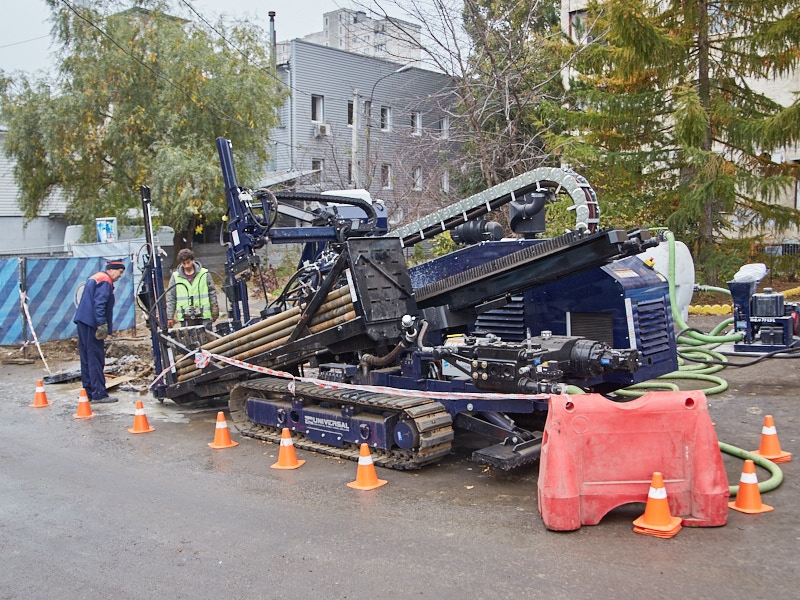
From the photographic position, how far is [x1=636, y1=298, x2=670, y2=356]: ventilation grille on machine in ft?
23.6

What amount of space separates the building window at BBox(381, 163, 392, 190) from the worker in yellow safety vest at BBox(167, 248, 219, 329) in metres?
17.8

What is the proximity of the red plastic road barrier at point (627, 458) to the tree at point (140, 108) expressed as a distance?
63.6 ft

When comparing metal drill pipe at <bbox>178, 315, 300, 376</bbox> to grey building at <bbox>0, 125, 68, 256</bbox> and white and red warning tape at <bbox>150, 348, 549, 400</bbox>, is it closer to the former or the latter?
white and red warning tape at <bbox>150, 348, 549, 400</bbox>

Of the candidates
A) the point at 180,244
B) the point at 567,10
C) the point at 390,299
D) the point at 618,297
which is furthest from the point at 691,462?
the point at 567,10

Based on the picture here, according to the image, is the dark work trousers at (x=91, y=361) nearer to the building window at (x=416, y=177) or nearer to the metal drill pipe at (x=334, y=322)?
the metal drill pipe at (x=334, y=322)

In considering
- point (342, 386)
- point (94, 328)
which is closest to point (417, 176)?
point (94, 328)

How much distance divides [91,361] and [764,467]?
8388 millimetres

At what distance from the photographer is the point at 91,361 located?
35.6 feet

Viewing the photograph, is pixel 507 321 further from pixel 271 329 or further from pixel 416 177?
pixel 416 177

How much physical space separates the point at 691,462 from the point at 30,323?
40.5ft

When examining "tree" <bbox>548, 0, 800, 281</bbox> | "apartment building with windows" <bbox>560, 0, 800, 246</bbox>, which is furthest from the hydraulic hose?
"apartment building with windows" <bbox>560, 0, 800, 246</bbox>

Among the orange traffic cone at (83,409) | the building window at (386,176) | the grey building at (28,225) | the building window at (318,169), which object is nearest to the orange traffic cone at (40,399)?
the orange traffic cone at (83,409)

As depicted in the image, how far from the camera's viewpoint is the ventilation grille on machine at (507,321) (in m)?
7.82

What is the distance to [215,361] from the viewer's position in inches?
367
